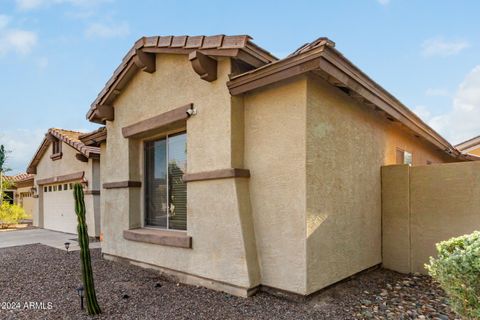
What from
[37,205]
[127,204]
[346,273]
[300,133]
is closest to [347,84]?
[300,133]

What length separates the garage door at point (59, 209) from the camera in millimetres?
15742

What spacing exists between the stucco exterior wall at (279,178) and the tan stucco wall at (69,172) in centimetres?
1037

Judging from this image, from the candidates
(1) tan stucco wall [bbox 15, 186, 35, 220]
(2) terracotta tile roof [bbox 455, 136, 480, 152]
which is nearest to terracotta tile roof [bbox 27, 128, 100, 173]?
(1) tan stucco wall [bbox 15, 186, 35, 220]

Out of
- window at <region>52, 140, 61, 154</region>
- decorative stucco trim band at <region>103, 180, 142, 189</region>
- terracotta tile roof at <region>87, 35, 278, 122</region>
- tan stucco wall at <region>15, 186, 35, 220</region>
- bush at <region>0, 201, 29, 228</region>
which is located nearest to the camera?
terracotta tile roof at <region>87, 35, 278, 122</region>

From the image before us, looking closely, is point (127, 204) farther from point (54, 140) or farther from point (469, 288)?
point (54, 140)

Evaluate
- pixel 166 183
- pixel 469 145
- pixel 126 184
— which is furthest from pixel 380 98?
pixel 469 145

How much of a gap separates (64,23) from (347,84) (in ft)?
34.6

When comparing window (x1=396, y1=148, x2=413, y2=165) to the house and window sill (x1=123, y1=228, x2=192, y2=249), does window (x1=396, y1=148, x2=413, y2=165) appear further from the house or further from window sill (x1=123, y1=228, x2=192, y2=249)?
window sill (x1=123, y1=228, x2=192, y2=249)

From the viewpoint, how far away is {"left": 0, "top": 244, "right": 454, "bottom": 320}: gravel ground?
188 inches

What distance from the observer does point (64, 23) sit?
1076cm

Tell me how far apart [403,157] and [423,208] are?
2605 millimetres

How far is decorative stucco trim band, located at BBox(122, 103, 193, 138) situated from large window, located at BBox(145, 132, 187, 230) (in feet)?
1.49

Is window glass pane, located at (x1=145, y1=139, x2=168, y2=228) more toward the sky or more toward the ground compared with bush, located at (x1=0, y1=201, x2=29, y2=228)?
more toward the sky

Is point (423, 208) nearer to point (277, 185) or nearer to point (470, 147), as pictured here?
point (277, 185)
